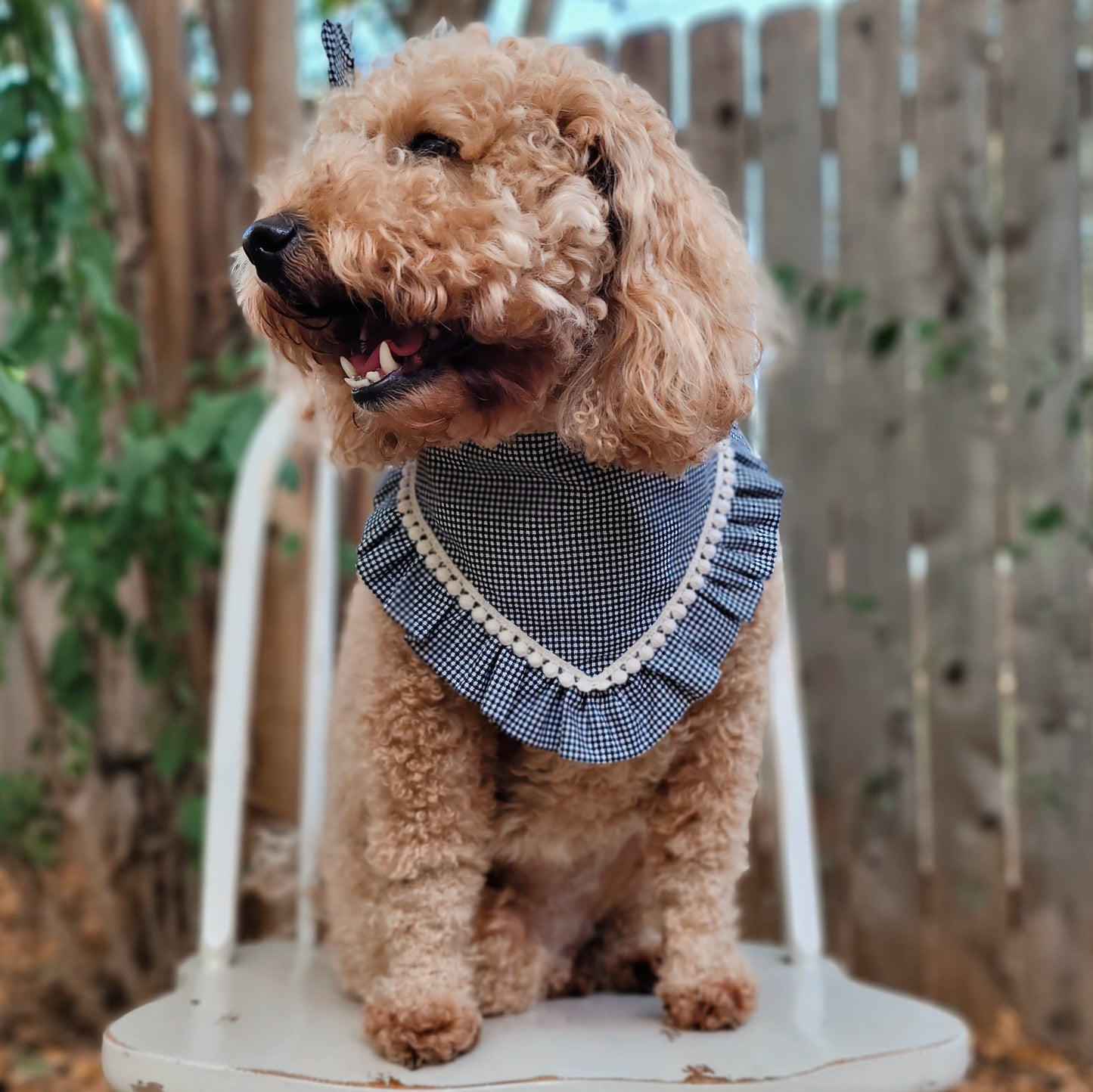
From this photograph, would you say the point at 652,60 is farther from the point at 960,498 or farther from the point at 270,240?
the point at 270,240

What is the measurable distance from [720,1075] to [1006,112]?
4.90 ft

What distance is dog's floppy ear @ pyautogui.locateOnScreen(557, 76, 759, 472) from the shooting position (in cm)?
76

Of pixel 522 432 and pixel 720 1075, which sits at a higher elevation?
pixel 522 432

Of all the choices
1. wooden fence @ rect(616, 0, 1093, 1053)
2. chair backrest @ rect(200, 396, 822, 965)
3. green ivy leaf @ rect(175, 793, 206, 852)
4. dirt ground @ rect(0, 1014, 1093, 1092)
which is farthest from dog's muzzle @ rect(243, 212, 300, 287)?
dirt ground @ rect(0, 1014, 1093, 1092)

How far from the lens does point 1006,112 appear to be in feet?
5.56

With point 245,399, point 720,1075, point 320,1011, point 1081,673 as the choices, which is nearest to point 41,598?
point 245,399

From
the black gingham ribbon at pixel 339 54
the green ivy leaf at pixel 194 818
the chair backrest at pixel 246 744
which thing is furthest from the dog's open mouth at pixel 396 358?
the green ivy leaf at pixel 194 818

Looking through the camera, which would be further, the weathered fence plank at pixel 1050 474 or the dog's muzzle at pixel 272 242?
the weathered fence plank at pixel 1050 474

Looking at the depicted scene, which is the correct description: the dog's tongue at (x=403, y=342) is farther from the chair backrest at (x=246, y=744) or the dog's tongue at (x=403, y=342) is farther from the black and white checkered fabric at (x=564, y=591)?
the chair backrest at (x=246, y=744)

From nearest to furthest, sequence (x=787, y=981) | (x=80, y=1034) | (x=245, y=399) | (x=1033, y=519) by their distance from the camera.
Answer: (x=787, y=981) < (x=245, y=399) < (x=1033, y=519) < (x=80, y=1034)

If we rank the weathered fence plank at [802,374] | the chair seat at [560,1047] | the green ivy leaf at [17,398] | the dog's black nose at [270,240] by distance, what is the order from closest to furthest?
the dog's black nose at [270,240], the chair seat at [560,1047], the green ivy leaf at [17,398], the weathered fence plank at [802,374]

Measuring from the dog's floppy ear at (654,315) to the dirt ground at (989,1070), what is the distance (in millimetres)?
1468

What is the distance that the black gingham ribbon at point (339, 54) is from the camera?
2.79 ft

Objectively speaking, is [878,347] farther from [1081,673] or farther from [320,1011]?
[320,1011]
